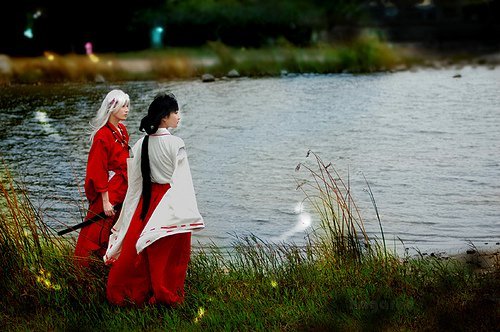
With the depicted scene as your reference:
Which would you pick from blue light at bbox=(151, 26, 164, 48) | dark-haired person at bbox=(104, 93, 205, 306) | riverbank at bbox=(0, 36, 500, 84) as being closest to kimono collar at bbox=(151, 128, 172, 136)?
dark-haired person at bbox=(104, 93, 205, 306)

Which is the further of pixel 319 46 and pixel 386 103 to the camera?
pixel 319 46

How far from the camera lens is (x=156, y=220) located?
5.90 m

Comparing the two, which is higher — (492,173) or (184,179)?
(184,179)

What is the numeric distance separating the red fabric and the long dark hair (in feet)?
0.16

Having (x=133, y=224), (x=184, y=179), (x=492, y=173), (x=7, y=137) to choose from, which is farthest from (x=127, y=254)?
(x=7, y=137)

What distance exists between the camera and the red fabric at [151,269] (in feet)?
19.7

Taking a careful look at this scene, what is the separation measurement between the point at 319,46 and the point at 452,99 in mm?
13509

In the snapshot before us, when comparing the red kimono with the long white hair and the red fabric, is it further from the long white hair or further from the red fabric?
the red fabric

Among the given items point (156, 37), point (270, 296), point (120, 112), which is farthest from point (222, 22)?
point (270, 296)

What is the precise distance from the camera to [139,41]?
4119 centimetres

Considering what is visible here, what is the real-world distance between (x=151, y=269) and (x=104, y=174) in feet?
2.56

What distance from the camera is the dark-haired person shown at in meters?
5.91

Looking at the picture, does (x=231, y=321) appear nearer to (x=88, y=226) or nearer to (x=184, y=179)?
(x=184, y=179)

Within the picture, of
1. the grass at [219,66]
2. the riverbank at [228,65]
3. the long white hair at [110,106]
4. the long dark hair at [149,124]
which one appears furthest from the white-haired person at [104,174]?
the grass at [219,66]
